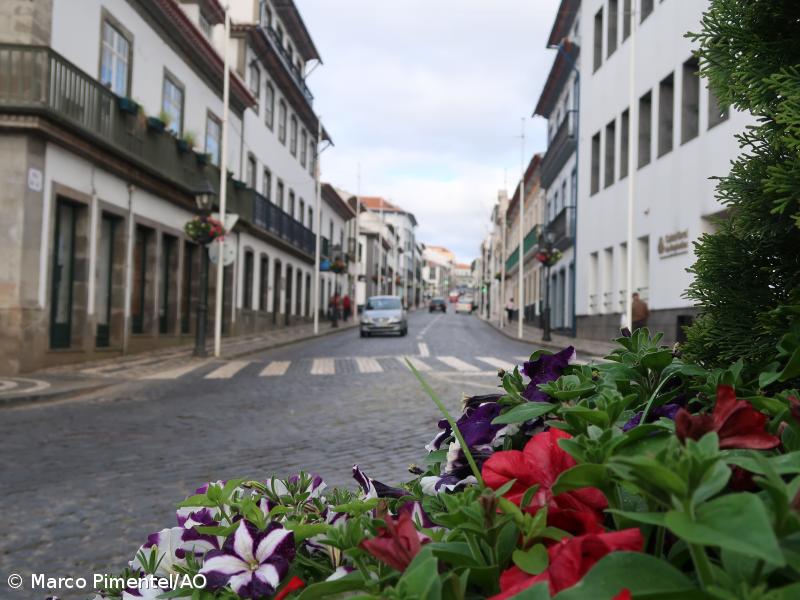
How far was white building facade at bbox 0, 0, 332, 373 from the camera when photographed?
45.6 ft

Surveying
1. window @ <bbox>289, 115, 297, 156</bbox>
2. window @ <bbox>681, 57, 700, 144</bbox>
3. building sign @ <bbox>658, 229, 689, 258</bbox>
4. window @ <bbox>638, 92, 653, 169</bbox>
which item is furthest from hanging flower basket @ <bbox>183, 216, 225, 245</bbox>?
window @ <bbox>289, 115, 297, 156</bbox>

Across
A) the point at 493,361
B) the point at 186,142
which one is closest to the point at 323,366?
the point at 493,361

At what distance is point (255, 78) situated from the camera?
3094 centimetres

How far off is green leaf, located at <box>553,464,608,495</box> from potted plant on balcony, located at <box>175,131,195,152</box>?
21.8 meters

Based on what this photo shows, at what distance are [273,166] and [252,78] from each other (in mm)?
4838

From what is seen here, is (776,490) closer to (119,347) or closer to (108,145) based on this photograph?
(108,145)

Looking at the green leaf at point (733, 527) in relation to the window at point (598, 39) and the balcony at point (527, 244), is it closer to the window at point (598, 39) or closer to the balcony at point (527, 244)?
the window at point (598, 39)

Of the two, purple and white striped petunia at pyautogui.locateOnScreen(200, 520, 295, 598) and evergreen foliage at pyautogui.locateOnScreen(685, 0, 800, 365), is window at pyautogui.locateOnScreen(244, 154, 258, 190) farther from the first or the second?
purple and white striped petunia at pyautogui.locateOnScreen(200, 520, 295, 598)

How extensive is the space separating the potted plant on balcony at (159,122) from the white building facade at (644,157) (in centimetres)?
1177

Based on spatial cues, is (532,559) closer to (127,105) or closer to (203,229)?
(203,229)

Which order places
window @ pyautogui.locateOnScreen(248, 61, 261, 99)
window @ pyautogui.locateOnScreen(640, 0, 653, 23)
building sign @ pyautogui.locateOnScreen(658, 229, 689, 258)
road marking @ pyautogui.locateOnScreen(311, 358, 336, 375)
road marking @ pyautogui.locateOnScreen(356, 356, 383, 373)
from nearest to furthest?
road marking @ pyautogui.locateOnScreen(311, 358, 336, 375), road marking @ pyautogui.locateOnScreen(356, 356, 383, 373), building sign @ pyautogui.locateOnScreen(658, 229, 689, 258), window @ pyautogui.locateOnScreen(640, 0, 653, 23), window @ pyautogui.locateOnScreen(248, 61, 261, 99)

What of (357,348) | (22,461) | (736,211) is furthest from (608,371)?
(357,348)

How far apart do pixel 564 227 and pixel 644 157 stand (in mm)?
10520

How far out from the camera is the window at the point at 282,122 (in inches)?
1410
